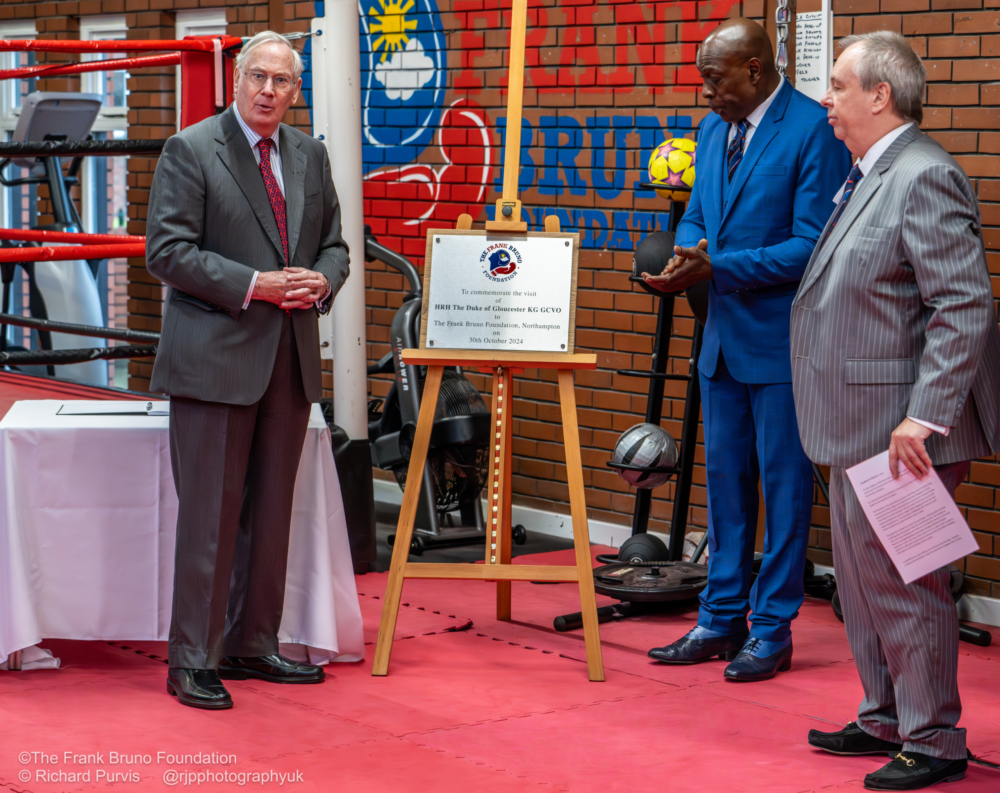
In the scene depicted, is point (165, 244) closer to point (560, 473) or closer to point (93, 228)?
point (560, 473)

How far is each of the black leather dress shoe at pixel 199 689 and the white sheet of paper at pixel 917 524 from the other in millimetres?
1602

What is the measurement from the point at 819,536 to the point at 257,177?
2.41m

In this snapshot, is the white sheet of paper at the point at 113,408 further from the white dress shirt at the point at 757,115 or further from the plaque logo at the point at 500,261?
the white dress shirt at the point at 757,115

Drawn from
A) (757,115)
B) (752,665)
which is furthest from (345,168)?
(752,665)

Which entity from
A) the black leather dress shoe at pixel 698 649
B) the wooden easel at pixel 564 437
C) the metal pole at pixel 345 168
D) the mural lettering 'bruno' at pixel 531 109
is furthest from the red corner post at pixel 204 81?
the black leather dress shoe at pixel 698 649

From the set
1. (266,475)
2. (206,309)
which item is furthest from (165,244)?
(266,475)

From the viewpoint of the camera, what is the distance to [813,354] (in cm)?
277

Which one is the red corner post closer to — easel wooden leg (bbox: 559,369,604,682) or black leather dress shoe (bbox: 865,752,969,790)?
easel wooden leg (bbox: 559,369,604,682)

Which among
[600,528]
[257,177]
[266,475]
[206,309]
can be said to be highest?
[257,177]

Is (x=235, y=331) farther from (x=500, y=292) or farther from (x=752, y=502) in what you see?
(x=752, y=502)

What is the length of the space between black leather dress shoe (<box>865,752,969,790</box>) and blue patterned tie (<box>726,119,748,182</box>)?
1.57 m

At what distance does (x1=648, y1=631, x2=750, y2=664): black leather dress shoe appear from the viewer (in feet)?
12.2

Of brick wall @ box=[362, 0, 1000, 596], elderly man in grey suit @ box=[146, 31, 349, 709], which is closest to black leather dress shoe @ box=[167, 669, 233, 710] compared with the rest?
elderly man in grey suit @ box=[146, 31, 349, 709]

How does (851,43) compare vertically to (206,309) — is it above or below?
above
